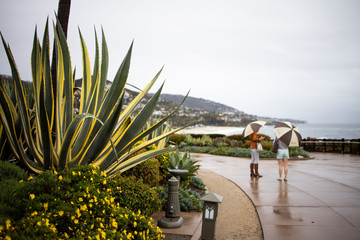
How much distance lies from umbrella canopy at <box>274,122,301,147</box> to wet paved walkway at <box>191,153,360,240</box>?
3.85 feet

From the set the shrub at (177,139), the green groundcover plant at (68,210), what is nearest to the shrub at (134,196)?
the green groundcover plant at (68,210)

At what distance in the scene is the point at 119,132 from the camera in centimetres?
341

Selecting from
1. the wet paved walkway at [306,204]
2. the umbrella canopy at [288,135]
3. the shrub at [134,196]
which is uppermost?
the umbrella canopy at [288,135]

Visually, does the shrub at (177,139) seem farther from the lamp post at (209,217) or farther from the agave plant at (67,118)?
the agave plant at (67,118)

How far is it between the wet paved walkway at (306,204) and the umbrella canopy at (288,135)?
1.17 m

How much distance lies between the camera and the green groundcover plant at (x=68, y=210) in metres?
2.02

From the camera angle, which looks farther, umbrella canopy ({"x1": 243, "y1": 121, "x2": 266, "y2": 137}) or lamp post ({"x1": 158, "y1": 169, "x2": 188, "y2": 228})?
umbrella canopy ({"x1": 243, "y1": 121, "x2": 266, "y2": 137})

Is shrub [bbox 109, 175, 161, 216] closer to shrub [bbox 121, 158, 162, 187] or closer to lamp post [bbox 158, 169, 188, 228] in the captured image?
lamp post [bbox 158, 169, 188, 228]

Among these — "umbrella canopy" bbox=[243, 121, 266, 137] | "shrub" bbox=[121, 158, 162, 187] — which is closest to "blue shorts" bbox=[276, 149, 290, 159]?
"umbrella canopy" bbox=[243, 121, 266, 137]

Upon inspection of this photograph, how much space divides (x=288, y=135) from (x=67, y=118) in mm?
6481

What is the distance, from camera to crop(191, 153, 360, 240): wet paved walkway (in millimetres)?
4000

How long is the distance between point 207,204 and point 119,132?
1635mm

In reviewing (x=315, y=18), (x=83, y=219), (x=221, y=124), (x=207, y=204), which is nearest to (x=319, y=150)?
(x=315, y=18)

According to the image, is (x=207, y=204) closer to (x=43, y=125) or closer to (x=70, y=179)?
(x=70, y=179)
